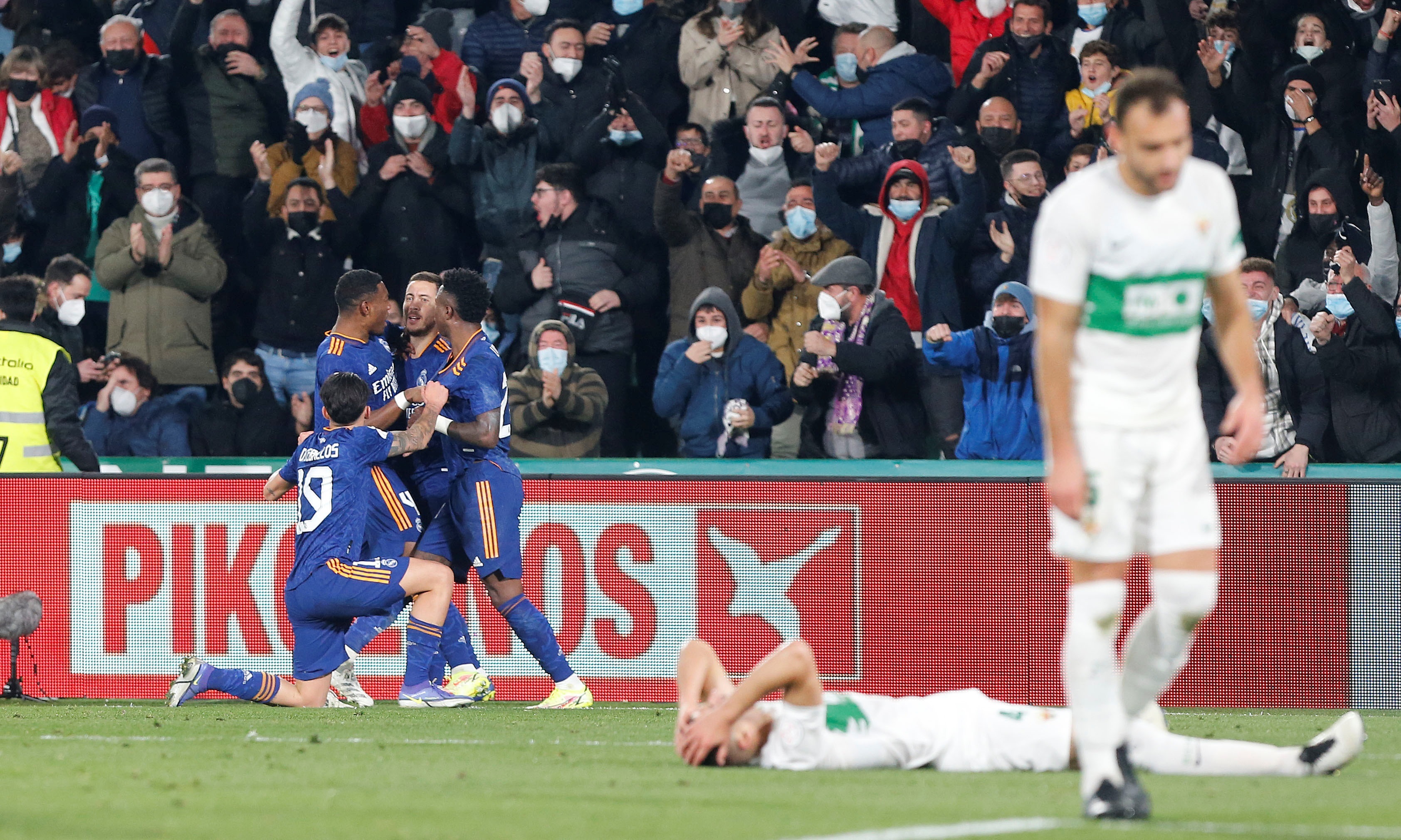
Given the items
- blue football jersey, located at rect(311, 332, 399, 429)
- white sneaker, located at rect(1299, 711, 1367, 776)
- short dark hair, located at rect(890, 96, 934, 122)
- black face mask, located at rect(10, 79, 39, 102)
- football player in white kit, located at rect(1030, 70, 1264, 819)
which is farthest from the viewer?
black face mask, located at rect(10, 79, 39, 102)

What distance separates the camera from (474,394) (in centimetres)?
969

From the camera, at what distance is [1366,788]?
581cm

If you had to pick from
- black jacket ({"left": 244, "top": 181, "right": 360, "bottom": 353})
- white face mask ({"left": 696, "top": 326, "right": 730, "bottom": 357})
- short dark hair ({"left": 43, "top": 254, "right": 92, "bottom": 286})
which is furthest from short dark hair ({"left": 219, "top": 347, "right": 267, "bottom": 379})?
white face mask ({"left": 696, "top": 326, "right": 730, "bottom": 357})

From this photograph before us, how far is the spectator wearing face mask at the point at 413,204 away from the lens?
43.9ft

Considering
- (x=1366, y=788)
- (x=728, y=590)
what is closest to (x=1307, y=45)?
(x=728, y=590)

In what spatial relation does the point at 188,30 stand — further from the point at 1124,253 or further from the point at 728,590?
the point at 1124,253

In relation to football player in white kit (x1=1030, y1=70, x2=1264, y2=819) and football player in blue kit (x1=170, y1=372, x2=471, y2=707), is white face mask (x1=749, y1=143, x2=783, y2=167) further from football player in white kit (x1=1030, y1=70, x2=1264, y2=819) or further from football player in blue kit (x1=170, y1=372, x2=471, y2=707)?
football player in white kit (x1=1030, y1=70, x2=1264, y2=819)

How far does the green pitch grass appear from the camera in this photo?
4.82 meters

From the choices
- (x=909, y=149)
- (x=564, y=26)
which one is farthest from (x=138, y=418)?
(x=909, y=149)

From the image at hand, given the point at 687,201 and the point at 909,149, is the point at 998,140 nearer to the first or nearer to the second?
the point at 909,149

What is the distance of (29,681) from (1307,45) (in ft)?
30.6

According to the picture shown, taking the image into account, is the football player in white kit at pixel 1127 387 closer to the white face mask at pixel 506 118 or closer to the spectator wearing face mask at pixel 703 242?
the spectator wearing face mask at pixel 703 242

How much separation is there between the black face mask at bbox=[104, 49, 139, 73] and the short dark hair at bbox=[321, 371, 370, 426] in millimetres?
5880

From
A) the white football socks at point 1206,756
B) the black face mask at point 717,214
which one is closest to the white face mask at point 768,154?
the black face mask at point 717,214
